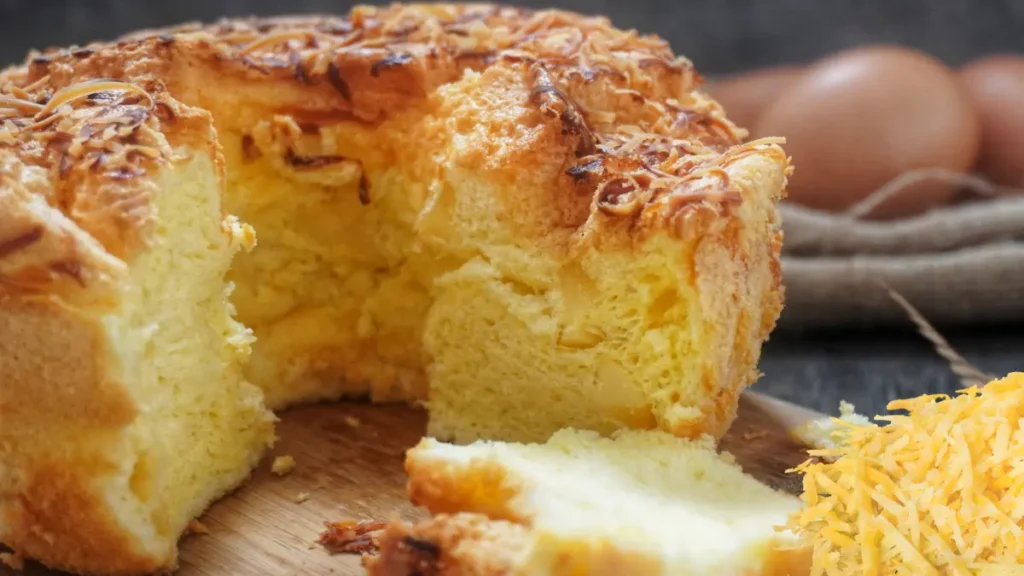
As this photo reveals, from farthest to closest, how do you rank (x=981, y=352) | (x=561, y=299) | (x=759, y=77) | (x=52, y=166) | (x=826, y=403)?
(x=759, y=77)
(x=981, y=352)
(x=826, y=403)
(x=561, y=299)
(x=52, y=166)

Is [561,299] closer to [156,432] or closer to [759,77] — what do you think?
[156,432]

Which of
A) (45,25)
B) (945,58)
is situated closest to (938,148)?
(945,58)

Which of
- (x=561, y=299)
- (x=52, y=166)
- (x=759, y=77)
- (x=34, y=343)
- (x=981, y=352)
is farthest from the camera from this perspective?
(x=759, y=77)

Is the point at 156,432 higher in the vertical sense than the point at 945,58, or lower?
lower

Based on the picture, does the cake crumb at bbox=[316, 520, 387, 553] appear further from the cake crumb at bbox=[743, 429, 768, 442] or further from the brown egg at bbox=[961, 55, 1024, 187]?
the brown egg at bbox=[961, 55, 1024, 187]

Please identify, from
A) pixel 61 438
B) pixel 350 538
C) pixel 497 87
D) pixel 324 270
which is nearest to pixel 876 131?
pixel 497 87

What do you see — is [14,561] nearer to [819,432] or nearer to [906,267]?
[819,432]

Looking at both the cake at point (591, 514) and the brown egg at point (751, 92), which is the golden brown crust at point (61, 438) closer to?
the cake at point (591, 514)

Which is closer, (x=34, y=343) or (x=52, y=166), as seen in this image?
(x=34, y=343)

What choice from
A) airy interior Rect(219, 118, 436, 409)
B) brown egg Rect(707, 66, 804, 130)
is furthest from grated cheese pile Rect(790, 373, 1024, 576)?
brown egg Rect(707, 66, 804, 130)
